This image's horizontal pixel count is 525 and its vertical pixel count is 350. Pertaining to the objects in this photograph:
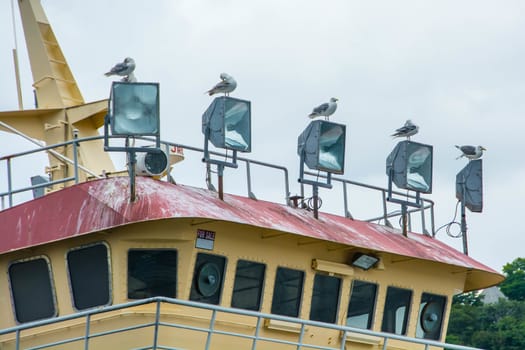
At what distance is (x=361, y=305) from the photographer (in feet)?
84.2

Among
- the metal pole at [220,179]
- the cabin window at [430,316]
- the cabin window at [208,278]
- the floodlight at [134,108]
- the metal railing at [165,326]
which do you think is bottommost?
the cabin window at [430,316]

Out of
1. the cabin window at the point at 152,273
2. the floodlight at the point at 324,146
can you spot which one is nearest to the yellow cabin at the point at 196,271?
the cabin window at the point at 152,273

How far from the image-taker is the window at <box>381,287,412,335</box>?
85.4ft

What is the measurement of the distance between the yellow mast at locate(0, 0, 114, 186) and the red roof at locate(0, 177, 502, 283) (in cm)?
461

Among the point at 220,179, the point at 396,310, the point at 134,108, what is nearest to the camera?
the point at 134,108

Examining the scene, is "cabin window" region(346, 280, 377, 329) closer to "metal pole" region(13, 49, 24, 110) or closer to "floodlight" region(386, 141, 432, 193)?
"floodlight" region(386, 141, 432, 193)

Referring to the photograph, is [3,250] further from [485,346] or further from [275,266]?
[485,346]

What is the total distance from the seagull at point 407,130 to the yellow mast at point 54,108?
5894 millimetres

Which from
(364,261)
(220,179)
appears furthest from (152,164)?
(364,261)

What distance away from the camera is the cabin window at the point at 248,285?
77.4 ft

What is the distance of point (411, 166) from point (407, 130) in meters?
0.80

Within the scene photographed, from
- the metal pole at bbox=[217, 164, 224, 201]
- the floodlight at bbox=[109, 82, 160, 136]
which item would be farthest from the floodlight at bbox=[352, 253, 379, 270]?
the floodlight at bbox=[109, 82, 160, 136]

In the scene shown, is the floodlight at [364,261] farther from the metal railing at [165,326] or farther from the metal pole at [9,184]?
the metal pole at [9,184]

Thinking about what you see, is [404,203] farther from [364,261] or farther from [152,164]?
[152,164]
